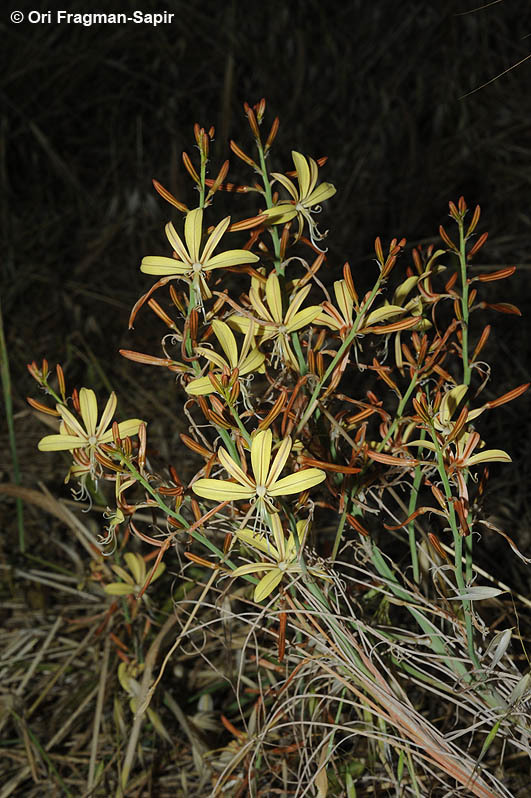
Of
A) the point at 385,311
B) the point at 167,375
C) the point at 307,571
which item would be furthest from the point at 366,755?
the point at 167,375

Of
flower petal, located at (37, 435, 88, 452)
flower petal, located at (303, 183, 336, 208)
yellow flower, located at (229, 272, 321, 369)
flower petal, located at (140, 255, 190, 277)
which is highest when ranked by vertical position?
flower petal, located at (303, 183, 336, 208)

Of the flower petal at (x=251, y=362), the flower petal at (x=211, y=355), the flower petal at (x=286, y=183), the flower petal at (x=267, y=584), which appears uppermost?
the flower petal at (x=286, y=183)

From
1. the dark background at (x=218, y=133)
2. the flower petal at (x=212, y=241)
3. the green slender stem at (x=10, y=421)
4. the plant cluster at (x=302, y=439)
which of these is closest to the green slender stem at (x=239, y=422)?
the plant cluster at (x=302, y=439)

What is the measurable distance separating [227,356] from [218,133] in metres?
1.24

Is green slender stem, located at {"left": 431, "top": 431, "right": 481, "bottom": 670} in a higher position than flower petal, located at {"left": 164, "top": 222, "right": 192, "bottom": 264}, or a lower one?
lower

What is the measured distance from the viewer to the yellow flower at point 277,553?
1.71 feet

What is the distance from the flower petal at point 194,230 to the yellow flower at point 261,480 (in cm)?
13

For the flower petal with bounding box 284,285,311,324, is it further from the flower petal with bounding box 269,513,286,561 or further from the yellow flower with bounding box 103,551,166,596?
the yellow flower with bounding box 103,551,166,596

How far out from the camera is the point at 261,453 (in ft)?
1.53

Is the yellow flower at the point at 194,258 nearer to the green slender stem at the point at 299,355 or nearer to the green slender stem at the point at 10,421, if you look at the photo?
the green slender stem at the point at 299,355

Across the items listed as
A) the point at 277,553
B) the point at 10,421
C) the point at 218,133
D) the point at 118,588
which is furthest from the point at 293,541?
the point at 218,133

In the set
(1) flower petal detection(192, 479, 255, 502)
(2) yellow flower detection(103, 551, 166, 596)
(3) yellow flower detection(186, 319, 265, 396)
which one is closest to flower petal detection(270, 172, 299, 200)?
(3) yellow flower detection(186, 319, 265, 396)

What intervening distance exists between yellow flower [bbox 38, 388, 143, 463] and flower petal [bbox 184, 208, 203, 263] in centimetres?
12

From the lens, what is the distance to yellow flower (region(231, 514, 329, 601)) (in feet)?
1.71
